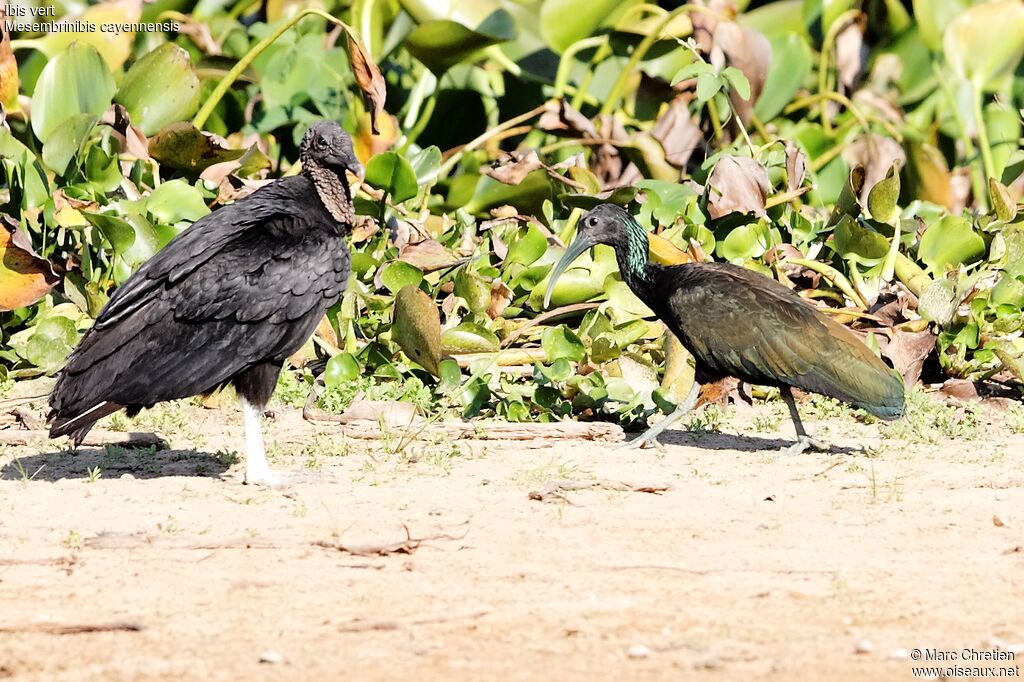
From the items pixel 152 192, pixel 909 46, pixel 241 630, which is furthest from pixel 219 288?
pixel 909 46

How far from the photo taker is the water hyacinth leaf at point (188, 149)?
760 cm

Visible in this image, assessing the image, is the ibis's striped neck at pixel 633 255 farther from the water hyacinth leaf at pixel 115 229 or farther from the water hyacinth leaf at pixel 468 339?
the water hyacinth leaf at pixel 115 229

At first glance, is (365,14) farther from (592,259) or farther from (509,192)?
(592,259)

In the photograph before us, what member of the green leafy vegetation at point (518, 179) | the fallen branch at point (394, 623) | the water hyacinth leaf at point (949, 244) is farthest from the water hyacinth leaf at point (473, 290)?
the fallen branch at point (394, 623)

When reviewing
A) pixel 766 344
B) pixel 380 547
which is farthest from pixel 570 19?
pixel 380 547

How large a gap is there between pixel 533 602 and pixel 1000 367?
4295mm

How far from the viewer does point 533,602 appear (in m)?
3.95

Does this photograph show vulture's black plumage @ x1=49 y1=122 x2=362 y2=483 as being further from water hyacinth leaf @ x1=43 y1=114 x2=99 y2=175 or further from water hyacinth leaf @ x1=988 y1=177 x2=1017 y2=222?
water hyacinth leaf @ x1=988 y1=177 x2=1017 y2=222

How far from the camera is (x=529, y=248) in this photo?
7.75m

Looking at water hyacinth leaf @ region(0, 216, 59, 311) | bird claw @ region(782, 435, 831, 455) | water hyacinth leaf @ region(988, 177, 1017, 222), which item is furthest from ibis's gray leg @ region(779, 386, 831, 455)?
water hyacinth leaf @ region(0, 216, 59, 311)

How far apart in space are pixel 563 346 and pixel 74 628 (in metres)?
3.78

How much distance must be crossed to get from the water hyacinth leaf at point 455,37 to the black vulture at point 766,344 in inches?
104

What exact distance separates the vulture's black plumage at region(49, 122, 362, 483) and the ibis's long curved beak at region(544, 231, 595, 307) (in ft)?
5.21

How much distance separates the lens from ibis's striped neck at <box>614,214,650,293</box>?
22.1ft
